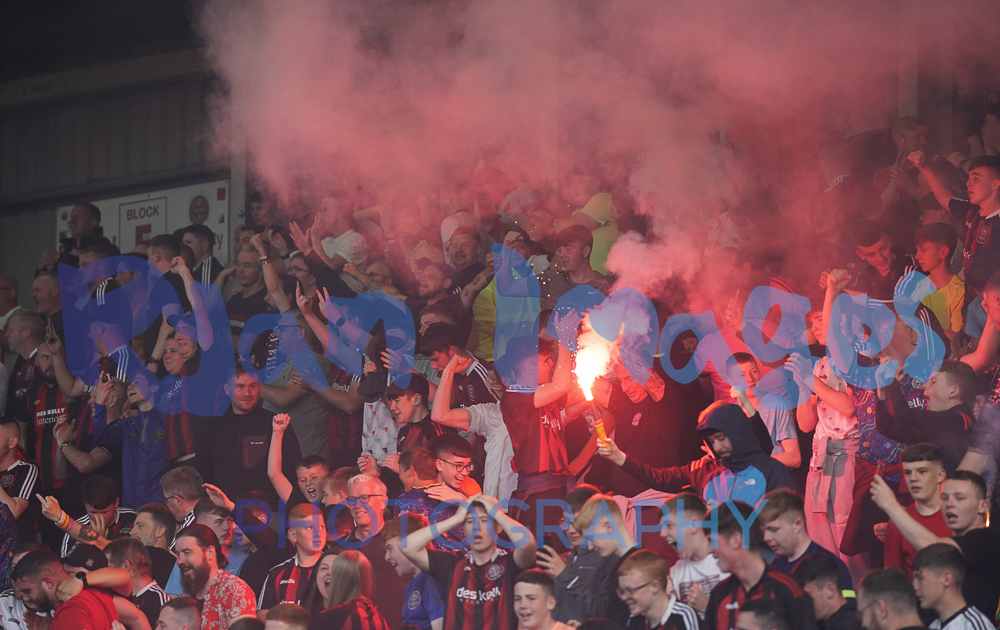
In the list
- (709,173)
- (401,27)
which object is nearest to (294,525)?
(709,173)

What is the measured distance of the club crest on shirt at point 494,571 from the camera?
3889 mm

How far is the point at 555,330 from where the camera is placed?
4457mm

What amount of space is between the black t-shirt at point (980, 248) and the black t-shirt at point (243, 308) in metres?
3.06

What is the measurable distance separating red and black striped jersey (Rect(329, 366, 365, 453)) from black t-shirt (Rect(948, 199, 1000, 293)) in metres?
2.43

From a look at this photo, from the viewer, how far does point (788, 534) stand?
11.3ft

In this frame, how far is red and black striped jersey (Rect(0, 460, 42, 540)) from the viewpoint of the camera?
529 centimetres

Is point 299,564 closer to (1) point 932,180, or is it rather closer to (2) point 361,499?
(2) point 361,499

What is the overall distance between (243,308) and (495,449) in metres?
1.72

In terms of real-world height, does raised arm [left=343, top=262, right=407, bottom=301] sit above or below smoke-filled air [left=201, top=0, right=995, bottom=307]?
below

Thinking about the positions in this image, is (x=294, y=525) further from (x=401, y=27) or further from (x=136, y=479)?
(x=401, y=27)

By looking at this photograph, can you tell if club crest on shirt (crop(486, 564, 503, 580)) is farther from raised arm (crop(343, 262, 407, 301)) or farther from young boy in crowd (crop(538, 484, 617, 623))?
raised arm (crop(343, 262, 407, 301))

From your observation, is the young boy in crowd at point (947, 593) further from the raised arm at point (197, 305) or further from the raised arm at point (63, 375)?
the raised arm at point (63, 375)

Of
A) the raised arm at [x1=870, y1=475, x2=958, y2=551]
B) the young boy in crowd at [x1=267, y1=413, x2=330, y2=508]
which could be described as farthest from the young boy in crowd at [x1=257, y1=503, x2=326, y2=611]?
the raised arm at [x1=870, y1=475, x2=958, y2=551]

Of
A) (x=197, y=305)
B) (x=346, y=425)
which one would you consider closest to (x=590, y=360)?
(x=346, y=425)
